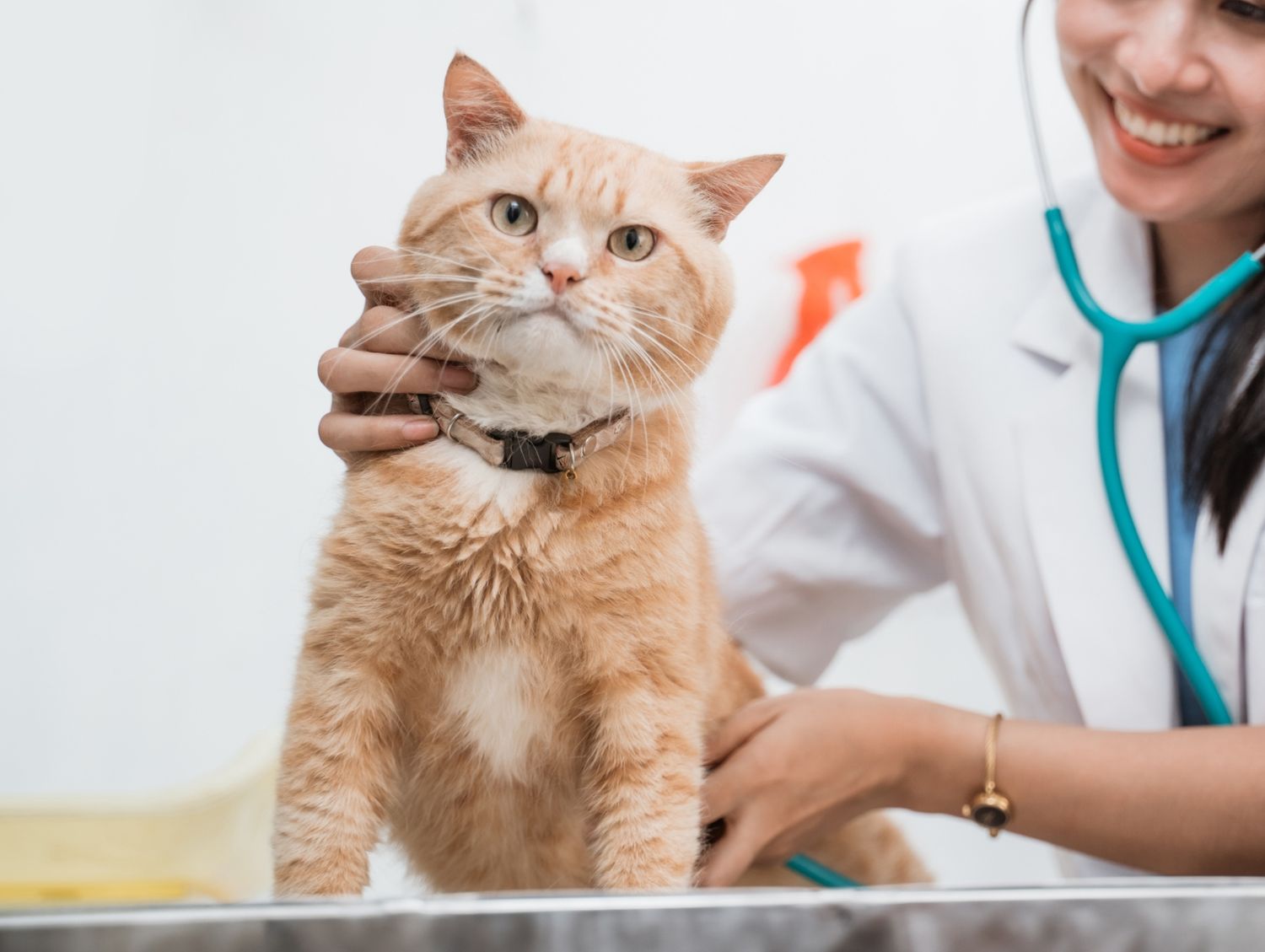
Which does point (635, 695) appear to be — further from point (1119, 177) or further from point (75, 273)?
point (1119, 177)

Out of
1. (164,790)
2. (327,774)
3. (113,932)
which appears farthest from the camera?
(164,790)

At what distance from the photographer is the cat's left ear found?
0.67 meters

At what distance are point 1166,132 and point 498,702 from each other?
81cm

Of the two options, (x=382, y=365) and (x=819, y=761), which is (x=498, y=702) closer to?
(x=382, y=365)

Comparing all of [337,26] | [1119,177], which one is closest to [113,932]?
[337,26]

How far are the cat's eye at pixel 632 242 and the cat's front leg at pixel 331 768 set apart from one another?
0.96ft

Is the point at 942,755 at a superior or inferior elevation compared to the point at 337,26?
inferior

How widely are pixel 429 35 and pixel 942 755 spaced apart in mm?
776

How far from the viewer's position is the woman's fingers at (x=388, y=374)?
68 centimetres

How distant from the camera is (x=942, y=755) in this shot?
1.04 metres

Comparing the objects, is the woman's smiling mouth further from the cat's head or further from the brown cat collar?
the brown cat collar

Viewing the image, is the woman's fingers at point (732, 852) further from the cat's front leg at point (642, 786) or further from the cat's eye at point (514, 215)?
the cat's eye at point (514, 215)

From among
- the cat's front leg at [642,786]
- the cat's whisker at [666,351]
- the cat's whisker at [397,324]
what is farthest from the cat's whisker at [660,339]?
the cat's front leg at [642,786]

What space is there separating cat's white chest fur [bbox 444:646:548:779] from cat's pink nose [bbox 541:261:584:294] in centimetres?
22
